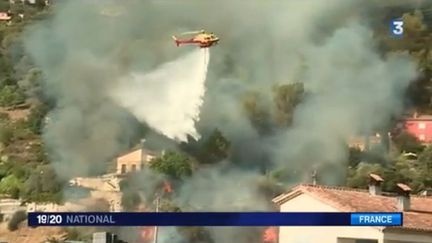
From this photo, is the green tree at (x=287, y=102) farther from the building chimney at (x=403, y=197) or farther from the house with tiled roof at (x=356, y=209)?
the building chimney at (x=403, y=197)

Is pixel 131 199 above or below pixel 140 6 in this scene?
below

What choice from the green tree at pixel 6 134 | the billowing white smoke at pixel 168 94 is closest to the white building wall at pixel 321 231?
the billowing white smoke at pixel 168 94

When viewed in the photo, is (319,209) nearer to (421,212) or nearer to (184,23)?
(421,212)

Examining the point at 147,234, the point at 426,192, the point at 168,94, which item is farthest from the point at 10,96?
the point at 426,192

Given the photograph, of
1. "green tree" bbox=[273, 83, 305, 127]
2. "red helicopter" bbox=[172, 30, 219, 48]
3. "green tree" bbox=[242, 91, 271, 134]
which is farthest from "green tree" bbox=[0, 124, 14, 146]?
"green tree" bbox=[273, 83, 305, 127]

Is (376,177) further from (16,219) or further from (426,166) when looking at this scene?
(16,219)

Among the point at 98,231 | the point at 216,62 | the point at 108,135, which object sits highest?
the point at 216,62

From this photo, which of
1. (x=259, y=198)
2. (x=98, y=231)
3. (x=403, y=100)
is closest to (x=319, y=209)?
(x=259, y=198)
